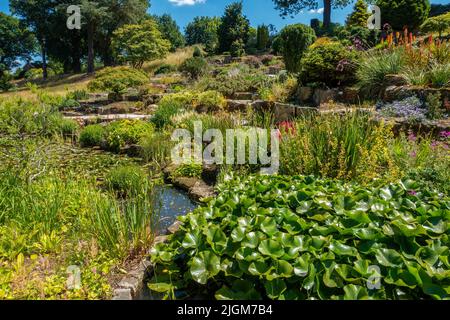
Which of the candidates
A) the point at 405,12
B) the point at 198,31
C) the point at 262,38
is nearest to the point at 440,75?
the point at 405,12

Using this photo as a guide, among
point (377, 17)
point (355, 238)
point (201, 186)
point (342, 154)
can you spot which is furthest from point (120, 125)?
point (377, 17)

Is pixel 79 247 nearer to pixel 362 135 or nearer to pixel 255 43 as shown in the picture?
pixel 362 135

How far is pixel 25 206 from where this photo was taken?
3.22m

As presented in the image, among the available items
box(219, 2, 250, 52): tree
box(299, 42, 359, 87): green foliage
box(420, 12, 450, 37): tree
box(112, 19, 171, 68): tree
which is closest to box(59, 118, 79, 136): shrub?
box(299, 42, 359, 87): green foliage

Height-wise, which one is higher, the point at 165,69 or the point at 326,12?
the point at 326,12

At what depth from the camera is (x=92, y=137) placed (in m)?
8.16

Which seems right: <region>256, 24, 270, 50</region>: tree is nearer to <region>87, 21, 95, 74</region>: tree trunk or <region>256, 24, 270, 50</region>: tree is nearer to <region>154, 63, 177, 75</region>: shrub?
<region>154, 63, 177, 75</region>: shrub

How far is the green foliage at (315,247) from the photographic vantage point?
6.04 feet

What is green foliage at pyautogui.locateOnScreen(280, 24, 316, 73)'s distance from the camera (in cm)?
1146

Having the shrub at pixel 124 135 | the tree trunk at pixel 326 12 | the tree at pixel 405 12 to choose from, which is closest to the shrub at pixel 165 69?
the tree trunk at pixel 326 12

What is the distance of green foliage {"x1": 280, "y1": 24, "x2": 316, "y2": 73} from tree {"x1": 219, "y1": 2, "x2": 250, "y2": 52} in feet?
43.3

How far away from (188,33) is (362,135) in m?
47.0

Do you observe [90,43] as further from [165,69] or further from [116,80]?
[116,80]

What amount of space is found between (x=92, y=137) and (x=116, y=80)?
7432mm
